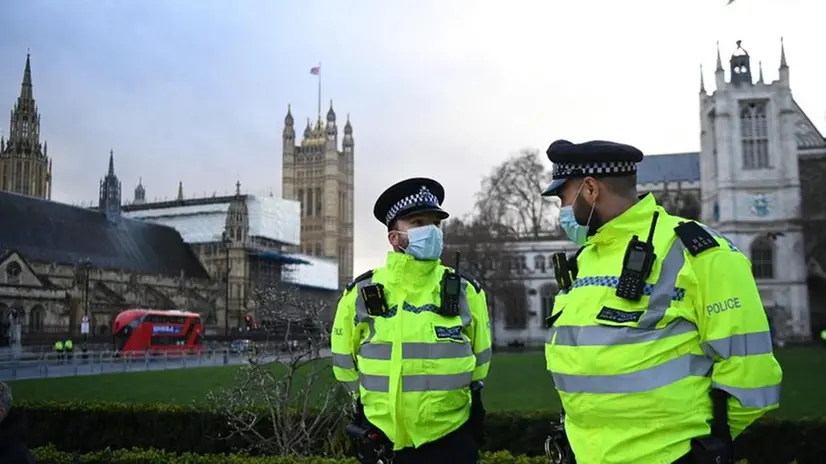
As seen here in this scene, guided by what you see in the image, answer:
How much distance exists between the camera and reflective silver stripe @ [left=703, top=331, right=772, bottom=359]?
2.51 metres

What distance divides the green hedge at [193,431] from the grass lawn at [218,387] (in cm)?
306

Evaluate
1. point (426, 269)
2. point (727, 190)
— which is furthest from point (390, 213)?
point (727, 190)

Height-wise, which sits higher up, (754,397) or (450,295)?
(450,295)

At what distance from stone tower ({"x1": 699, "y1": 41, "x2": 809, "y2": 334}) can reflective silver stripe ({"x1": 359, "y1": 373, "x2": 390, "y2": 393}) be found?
48870 mm

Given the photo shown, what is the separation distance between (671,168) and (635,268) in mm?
73173

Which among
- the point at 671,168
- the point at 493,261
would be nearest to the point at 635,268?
the point at 493,261

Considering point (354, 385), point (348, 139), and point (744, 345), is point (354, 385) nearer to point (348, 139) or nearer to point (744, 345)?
point (744, 345)

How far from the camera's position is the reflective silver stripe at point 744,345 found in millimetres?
2508

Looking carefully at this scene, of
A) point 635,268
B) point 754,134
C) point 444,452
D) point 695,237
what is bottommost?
point 444,452

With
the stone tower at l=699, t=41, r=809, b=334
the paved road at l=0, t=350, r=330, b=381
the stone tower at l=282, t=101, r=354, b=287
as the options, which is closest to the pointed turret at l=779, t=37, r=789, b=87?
the stone tower at l=699, t=41, r=809, b=334

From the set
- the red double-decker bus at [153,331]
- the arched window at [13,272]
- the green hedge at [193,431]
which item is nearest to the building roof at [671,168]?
the red double-decker bus at [153,331]

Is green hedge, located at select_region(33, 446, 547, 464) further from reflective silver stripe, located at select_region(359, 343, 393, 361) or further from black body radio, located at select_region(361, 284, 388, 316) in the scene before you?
black body radio, located at select_region(361, 284, 388, 316)

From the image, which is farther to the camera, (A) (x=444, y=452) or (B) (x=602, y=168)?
(A) (x=444, y=452)

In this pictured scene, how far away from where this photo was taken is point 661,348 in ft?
8.59
